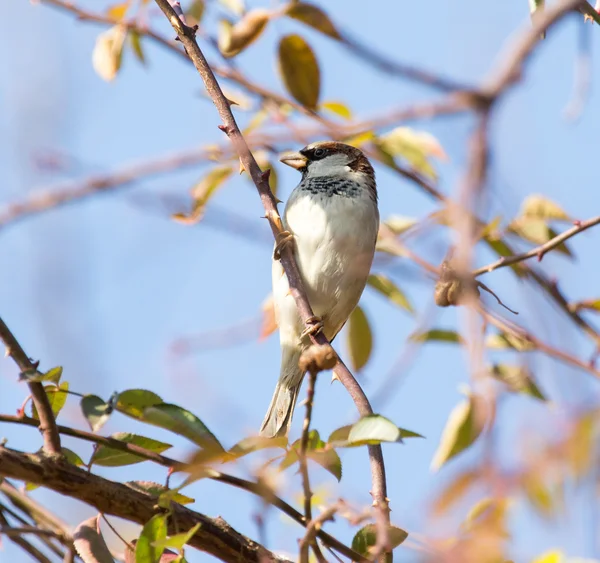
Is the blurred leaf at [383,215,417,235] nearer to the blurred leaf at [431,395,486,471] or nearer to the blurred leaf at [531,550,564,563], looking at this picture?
the blurred leaf at [431,395,486,471]

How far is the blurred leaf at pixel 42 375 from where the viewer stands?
4.06 feet

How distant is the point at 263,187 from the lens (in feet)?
6.29

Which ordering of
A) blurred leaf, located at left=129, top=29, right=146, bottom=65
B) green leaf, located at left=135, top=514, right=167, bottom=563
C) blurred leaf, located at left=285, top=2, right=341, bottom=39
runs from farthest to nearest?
blurred leaf, located at left=129, top=29, right=146, bottom=65, blurred leaf, located at left=285, top=2, right=341, bottom=39, green leaf, located at left=135, top=514, right=167, bottom=563

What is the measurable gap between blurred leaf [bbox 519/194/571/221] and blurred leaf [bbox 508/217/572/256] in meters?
0.04

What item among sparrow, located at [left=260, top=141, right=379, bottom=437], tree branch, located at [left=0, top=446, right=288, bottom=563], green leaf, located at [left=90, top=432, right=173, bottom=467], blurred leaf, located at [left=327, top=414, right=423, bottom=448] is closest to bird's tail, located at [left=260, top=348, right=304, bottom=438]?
sparrow, located at [left=260, top=141, right=379, bottom=437]

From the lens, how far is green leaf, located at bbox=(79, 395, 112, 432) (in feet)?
4.24

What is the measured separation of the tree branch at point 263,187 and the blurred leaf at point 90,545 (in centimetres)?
44

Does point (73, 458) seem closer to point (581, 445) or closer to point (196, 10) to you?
point (581, 445)

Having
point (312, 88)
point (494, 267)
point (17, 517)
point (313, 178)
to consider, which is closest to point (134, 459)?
point (17, 517)

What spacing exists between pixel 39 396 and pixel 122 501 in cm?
22

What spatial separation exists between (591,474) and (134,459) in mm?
708

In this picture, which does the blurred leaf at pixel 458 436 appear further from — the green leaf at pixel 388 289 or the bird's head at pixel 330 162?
the bird's head at pixel 330 162

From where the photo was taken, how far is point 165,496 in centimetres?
127

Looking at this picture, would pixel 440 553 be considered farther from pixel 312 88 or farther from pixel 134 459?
pixel 312 88
